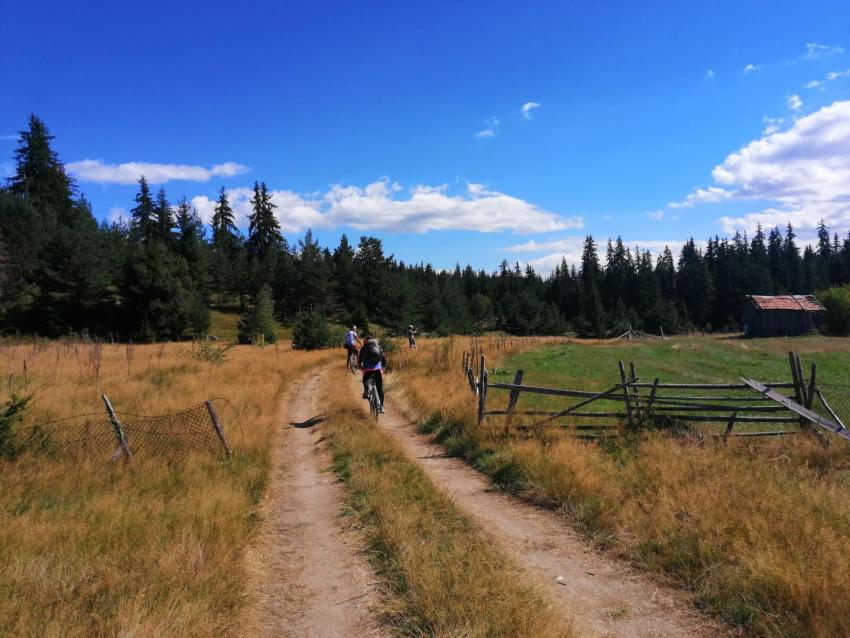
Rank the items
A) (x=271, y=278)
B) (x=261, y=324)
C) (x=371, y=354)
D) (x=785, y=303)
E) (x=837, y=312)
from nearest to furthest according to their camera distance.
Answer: (x=371, y=354) → (x=261, y=324) → (x=837, y=312) → (x=785, y=303) → (x=271, y=278)

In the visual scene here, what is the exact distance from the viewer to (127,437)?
1071cm

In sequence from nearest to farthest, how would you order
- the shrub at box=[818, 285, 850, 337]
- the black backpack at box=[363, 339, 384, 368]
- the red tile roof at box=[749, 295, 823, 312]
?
the black backpack at box=[363, 339, 384, 368], the shrub at box=[818, 285, 850, 337], the red tile roof at box=[749, 295, 823, 312]

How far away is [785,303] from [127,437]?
7132 centimetres

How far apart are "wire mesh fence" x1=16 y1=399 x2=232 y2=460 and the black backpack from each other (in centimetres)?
460

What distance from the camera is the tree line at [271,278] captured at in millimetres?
48250

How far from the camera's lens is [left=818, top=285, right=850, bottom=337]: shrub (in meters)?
57.6

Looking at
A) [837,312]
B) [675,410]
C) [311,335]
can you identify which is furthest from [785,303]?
[675,410]

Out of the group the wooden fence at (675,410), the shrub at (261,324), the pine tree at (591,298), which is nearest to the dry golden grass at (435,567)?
the wooden fence at (675,410)

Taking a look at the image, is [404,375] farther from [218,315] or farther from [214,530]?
[218,315]

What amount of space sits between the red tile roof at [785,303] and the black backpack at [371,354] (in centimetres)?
6163

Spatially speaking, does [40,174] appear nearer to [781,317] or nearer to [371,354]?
[371,354]

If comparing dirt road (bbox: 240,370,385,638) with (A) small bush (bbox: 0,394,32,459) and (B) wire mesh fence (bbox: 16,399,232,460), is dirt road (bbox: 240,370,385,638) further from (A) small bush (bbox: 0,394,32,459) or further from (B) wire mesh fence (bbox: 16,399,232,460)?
(A) small bush (bbox: 0,394,32,459)

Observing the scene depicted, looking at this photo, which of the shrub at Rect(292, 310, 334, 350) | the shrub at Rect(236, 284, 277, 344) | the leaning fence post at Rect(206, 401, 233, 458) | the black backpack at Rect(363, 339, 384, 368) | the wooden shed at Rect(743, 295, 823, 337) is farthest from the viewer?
the wooden shed at Rect(743, 295, 823, 337)

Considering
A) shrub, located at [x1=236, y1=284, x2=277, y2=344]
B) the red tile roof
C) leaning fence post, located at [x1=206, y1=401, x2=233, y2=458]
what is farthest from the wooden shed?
leaning fence post, located at [x1=206, y1=401, x2=233, y2=458]
